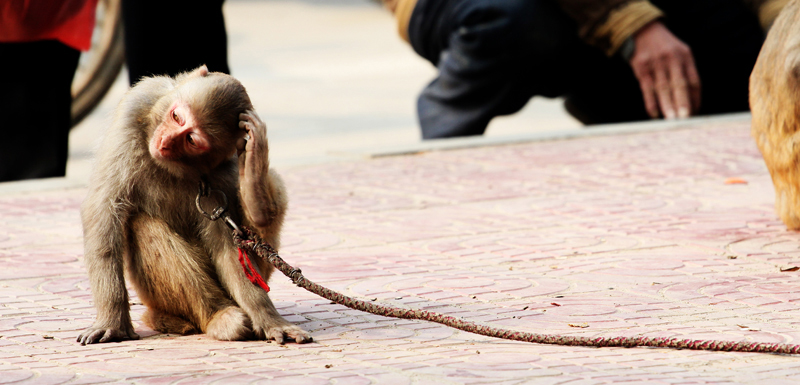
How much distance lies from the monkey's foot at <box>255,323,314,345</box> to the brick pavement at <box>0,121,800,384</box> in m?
0.04

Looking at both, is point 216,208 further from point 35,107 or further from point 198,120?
point 35,107

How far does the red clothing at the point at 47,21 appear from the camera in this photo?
19.4 feet

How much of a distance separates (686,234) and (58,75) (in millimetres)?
3663

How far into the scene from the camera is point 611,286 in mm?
3805

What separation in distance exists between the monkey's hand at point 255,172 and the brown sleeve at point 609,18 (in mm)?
5064

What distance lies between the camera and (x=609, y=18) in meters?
7.80

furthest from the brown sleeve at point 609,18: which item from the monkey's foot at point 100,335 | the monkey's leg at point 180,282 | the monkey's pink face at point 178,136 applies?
the monkey's foot at point 100,335

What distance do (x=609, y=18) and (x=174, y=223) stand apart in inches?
201

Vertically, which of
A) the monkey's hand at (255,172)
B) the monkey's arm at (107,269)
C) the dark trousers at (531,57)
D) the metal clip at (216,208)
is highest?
the monkey's hand at (255,172)

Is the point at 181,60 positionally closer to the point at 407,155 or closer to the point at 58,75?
the point at 58,75

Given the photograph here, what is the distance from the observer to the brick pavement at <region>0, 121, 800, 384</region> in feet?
9.52

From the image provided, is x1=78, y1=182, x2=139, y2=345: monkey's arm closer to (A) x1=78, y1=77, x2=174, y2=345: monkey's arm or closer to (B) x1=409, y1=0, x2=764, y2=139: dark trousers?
(A) x1=78, y1=77, x2=174, y2=345: monkey's arm

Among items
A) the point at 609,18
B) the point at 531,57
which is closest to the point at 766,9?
the point at 609,18

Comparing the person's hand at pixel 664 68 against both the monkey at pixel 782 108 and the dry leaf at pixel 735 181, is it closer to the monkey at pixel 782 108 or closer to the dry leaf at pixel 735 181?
the dry leaf at pixel 735 181
